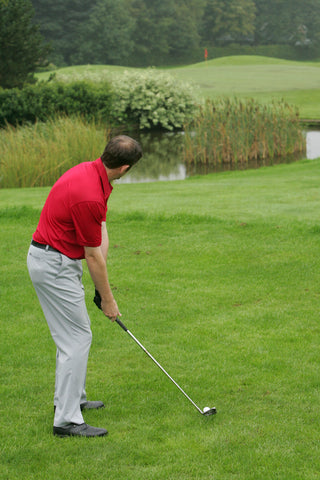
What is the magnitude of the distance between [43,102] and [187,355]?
2030 cm

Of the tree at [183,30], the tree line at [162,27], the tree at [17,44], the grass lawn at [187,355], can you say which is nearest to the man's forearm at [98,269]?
the grass lawn at [187,355]

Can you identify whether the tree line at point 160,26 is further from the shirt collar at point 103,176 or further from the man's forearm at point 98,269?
the man's forearm at point 98,269

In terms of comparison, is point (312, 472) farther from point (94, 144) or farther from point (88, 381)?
point (94, 144)

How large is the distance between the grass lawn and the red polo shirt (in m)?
→ 1.28

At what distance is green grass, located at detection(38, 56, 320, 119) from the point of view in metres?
38.3

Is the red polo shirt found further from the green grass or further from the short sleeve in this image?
the green grass

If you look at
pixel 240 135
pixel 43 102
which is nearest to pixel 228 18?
pixel 43 102

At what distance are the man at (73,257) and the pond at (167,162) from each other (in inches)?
634

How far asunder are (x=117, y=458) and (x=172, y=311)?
2.74 meters

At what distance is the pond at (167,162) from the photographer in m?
20.6

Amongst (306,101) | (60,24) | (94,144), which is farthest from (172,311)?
(60,24)

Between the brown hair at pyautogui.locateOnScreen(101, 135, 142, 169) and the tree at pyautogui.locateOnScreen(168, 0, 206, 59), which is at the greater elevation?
the tree at pyautogui.locateOnScreen(168, 0, 206, 59)

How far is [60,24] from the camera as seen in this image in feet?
236

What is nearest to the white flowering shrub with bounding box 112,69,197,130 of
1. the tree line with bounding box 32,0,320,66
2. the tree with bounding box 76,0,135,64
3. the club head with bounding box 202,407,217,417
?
the club head with bounding box 202,407,217,417
